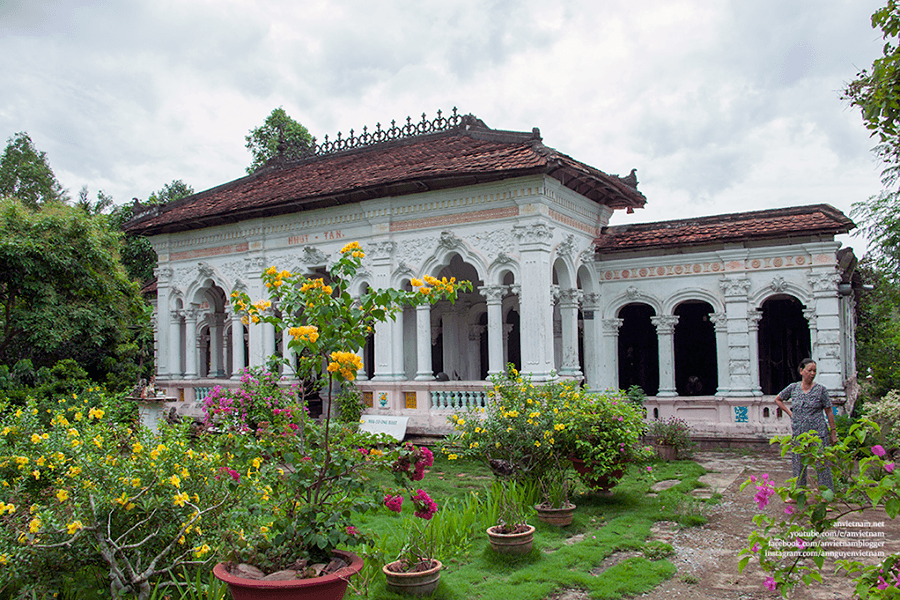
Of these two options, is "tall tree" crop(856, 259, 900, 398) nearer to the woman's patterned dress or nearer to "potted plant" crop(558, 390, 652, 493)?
the woman's patterned dress

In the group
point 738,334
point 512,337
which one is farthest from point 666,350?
point 512,337

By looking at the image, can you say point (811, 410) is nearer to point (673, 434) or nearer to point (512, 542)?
point (512, 542)

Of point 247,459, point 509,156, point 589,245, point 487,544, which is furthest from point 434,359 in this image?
point 247,459

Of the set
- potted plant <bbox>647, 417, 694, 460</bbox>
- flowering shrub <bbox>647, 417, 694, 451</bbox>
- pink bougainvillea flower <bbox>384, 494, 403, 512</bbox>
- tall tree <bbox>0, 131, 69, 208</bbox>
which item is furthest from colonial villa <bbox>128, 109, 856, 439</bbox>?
tall tree <bbox>0, 131, 69, 208</bbox>

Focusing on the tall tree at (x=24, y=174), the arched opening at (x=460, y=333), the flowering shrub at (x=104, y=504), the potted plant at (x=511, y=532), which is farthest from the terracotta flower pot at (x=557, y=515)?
the tall tree at (x=24, y=174)

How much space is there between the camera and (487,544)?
658 cm

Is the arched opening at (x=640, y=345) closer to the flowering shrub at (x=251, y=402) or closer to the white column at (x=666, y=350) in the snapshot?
the white column at (x=666, y=350)

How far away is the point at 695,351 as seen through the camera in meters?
16.2

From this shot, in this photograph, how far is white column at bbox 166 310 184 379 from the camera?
1762 cm

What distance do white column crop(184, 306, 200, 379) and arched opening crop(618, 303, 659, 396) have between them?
10.8 meters

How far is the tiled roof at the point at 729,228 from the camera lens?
12.2 metres

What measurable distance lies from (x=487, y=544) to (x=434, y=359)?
1153 cm

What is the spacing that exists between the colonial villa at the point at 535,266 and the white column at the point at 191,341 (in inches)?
1.4

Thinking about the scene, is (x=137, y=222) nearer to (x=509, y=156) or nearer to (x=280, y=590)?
(x=509, y=156)
